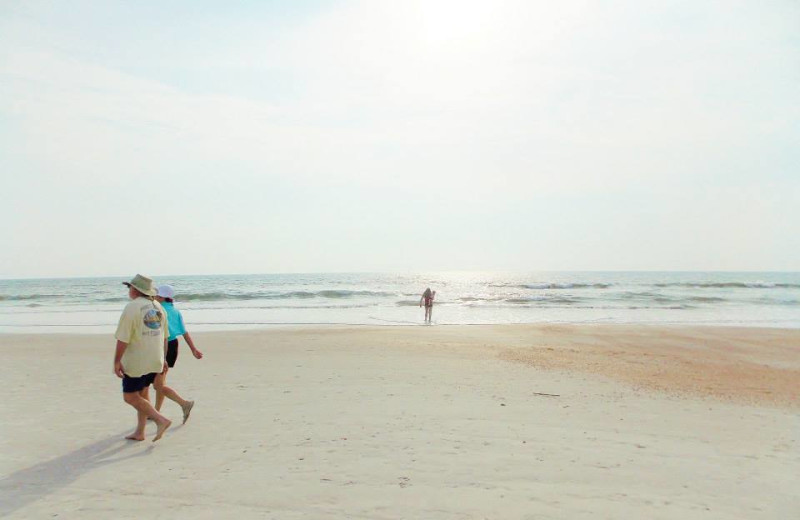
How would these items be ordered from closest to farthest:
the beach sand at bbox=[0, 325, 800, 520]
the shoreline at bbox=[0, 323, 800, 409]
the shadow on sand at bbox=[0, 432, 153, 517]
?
the beach sand at bbox=[0, 325, 800, 520] → the shadow on sand at bbox=[0, 432, 153, 517] → the shoreline at bbox=[0, 323, 800, 409]

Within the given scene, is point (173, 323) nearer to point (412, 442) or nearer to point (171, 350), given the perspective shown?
point (171, 350)

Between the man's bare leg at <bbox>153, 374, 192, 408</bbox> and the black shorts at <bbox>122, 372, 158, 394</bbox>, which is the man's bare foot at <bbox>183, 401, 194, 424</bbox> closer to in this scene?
the man's bare leg at <bbox>153, 374, 192, 408</bbox>

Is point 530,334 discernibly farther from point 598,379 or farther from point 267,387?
point 267,387

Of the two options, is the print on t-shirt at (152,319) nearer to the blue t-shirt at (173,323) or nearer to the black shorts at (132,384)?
the black shorts at (132,384)

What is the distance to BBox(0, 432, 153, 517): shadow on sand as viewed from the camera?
4430 millimetres

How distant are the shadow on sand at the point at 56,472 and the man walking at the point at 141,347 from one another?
35 centimetres

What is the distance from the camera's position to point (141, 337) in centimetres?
570

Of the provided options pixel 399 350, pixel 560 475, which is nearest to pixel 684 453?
pixel 560 475

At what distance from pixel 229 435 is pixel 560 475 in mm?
3583

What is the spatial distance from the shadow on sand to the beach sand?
2 cm

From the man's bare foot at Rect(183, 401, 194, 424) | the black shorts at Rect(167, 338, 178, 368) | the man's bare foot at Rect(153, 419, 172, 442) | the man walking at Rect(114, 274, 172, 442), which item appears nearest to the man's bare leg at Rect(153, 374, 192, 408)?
the man's bare foot at Rect(183, 401, 194, 424)

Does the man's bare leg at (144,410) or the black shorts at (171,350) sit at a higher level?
the black shorts at (171,350)

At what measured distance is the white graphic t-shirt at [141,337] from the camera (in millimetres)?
5590

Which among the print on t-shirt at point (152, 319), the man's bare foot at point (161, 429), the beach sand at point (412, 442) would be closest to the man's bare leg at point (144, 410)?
the man's bare foot at point (161, 429)
